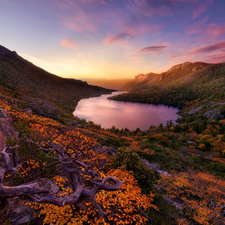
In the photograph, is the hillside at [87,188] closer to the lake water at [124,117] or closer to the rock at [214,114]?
the lake water at [124,117]

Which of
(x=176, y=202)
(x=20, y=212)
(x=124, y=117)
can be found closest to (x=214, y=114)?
(x=124, y=117)

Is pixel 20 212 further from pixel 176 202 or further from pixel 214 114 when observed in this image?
pixel 214 114

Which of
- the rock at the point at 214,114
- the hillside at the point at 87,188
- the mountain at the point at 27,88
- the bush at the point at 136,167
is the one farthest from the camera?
the rock at the point at 214,114

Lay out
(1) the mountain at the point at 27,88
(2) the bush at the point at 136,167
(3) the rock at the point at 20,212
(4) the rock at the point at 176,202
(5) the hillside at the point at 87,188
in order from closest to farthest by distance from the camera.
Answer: (3) the rock at the point at 20,212 → (5) the hillside at the point at 87,188 → (4) the rock at the point at 176,202 → (2) the bush at the point at 136,167 → (1) the mountain at the point at 27,88

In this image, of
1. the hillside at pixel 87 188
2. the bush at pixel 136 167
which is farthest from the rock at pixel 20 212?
the bush at pixel 136 167

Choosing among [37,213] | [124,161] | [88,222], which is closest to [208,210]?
[124,161]

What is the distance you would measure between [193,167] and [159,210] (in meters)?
15.2

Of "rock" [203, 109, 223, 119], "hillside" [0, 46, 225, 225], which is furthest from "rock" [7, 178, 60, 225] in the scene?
"rock" [203, 109, 223, 119]

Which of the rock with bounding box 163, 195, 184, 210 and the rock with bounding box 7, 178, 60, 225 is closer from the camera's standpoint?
the rock with bounding box 7, 178, 60, 225

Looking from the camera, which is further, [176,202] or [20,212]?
[176,202]

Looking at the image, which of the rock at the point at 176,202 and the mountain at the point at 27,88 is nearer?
the rock at the point at 176,202

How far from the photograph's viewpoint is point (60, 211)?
6.30 metres

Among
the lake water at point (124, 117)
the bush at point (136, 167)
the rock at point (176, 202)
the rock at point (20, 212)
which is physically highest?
the rock at point (20, 212)

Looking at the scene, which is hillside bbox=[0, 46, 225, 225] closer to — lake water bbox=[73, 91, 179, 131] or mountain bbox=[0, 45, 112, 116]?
mountain bbox=[0, 45, 112, 116]
